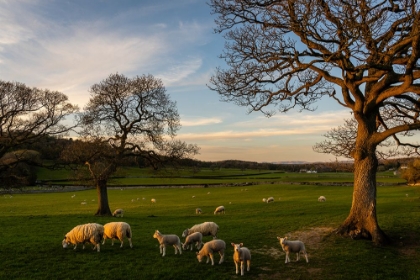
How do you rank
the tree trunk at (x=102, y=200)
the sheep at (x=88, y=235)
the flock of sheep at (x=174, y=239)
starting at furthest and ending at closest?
the tree trunk at (x=102, y=200)
the sheep at (x=88, y=235)
the flock of sheep at (x=174, y=239)

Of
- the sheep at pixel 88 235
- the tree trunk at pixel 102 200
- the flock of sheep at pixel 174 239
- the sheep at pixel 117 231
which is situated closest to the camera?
the flock of sheep at pixel 174 239

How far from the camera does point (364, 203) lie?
A: 1505 cm

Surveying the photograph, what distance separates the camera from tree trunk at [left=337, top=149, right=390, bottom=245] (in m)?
14.9

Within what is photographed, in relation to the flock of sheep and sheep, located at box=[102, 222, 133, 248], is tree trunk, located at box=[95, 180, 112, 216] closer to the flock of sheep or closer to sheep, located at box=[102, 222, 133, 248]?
the flock of sheep

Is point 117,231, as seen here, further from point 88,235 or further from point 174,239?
point 174,239

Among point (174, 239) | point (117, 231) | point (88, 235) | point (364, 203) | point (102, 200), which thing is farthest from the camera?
point (102, 200)

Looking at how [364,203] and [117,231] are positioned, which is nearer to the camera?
[117,231]

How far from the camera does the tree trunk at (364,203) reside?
14.9 meters

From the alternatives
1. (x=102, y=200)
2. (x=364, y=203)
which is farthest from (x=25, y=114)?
(x=364, y=203)

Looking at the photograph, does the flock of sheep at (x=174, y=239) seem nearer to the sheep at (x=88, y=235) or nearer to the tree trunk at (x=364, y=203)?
the sheep at (x=88, y=235)

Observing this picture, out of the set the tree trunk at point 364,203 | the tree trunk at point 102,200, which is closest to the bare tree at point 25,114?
the tree trunk at point 102,200

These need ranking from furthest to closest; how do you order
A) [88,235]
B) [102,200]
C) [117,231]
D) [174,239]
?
[102,200] < [117,231] < [88,235] < [174,239]

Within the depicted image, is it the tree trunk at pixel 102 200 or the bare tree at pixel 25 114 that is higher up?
the bare tree at pixel 25 114

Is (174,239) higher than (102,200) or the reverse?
the reverse
